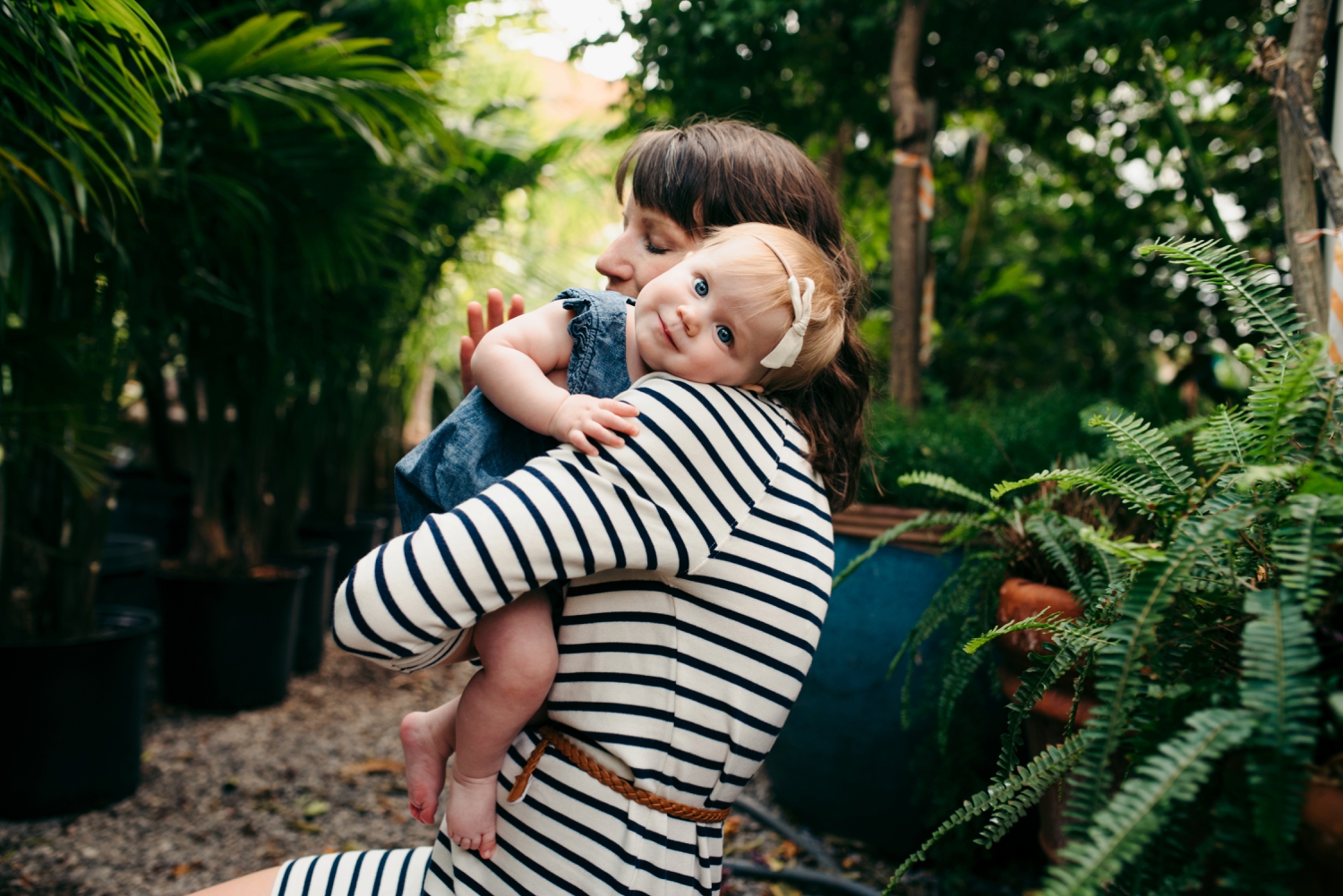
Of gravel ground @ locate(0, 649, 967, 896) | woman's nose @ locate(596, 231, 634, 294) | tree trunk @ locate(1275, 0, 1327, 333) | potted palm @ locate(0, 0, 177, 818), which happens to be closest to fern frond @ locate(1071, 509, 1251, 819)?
woman's nose @ locate(596, 231, 634, 294)

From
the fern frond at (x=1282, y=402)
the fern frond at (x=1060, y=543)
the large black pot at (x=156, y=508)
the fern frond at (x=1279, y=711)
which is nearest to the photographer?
the fern frond at (x=1279, y=711)

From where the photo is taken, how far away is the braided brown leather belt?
0.81 meters

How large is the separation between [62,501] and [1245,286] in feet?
8.76

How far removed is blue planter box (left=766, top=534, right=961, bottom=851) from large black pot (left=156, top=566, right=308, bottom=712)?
6.52 ft

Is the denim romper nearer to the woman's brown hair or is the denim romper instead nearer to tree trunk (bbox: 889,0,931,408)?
the woman's brown hair

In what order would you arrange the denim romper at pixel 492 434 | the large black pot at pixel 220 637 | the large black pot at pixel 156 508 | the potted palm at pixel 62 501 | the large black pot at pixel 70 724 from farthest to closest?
the large black pot at pixel 156 508
the large black pot at pixel 220 637
the large black pot at pixel 70 724
the potted palm at pixel 62 501
the denim romper at pixel 492 434

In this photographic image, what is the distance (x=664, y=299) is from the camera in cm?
87

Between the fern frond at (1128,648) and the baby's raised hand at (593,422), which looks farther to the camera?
the baby's raised hand at (593,422)

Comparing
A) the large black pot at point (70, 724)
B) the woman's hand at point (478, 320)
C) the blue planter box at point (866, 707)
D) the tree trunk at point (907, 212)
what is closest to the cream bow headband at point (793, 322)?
the woman's hand at point (478, 320)

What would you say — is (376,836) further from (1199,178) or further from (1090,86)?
(1090,86)

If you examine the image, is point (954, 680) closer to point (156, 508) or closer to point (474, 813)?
point (474, 813)

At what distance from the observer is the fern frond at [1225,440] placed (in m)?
0.77

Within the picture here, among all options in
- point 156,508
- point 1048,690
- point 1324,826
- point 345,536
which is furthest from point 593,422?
point 156,508

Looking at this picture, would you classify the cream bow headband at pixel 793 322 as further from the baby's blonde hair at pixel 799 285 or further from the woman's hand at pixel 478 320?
the woman's hand at pixel 478 320
